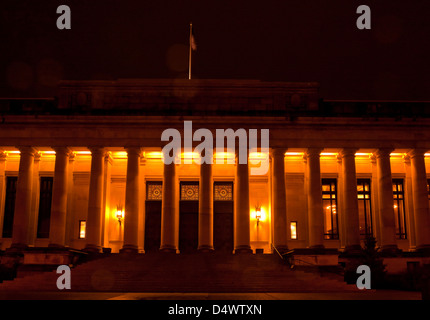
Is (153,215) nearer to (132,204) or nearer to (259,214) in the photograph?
(132,204)

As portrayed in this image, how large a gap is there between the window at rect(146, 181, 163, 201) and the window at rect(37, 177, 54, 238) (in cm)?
804

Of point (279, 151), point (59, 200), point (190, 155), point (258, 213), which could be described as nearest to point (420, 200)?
point (279, 151)

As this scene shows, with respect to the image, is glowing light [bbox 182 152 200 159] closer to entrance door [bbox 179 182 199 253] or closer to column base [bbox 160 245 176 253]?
entrance door [bbox 179 182 199 253]

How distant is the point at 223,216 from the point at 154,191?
6.32 m

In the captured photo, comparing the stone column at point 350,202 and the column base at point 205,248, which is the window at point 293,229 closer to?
the stone column at point 350,202

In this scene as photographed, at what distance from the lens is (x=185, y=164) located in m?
43.3

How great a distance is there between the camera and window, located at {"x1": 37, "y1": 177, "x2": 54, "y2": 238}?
135ft

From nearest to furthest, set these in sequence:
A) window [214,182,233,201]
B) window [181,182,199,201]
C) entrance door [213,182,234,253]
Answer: entrance door [213,182,234,253] < window [181,182,199,201] < window [214,182,233,201]

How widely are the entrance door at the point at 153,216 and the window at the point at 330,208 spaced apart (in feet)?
45.8

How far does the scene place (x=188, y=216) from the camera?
4288 centimetres

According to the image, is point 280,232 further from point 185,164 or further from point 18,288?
point 18,288

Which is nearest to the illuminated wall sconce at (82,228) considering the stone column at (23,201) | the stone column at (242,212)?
the stone column at (23,201)

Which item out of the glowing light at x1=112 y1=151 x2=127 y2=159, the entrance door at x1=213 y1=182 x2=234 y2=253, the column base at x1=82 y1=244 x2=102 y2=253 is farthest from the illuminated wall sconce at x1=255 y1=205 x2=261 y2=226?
the column base at x1=82 y1=244 x2=102 y2=253
